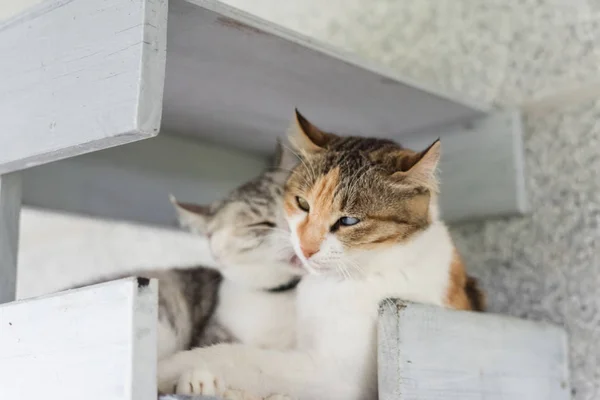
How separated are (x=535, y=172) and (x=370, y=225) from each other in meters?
0.47

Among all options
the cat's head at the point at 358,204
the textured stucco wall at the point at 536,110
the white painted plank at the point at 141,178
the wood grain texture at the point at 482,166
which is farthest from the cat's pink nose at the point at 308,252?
the white painted plank at the point at 141,178

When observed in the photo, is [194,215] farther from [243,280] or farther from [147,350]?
[147,350]

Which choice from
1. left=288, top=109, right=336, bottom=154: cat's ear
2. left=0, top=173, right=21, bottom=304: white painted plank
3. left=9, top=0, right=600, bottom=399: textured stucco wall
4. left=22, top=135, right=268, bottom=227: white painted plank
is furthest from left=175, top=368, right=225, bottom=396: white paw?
left=22, top=135, right=268, bottom=227: white painted plank

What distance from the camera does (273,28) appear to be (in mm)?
939

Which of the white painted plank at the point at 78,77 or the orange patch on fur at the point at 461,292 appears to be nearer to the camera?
the white painted plank at the point at 78,77

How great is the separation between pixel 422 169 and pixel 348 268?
172mm

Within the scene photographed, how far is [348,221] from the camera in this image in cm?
102

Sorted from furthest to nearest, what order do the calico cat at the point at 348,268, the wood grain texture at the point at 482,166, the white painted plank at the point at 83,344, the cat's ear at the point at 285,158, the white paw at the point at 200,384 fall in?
the wood grain texture at the point at 482,166, the cat's ear at the point at 285,158, the calico cat at the point at 348,268, the white paw at the point at 200,384, the white painted plank at the point at 83,344

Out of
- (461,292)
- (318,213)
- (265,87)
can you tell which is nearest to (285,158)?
(265,87)

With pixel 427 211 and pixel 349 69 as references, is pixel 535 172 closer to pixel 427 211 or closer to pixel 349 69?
pixel 427 211

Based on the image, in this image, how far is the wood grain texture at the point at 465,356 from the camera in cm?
88

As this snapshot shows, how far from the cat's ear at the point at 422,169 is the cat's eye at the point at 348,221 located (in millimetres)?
84

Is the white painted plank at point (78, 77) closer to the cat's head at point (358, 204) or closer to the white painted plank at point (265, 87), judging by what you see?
the white painted plank at point (265, 87)

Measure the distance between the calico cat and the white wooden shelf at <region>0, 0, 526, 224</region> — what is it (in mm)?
130
